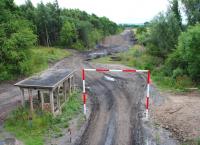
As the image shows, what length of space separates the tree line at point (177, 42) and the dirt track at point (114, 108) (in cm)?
361

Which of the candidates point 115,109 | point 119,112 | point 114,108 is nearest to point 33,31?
point 114,108

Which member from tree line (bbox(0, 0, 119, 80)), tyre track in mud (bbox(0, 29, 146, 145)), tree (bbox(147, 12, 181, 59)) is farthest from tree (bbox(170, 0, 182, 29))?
tree line (bbox(0, 0, 119, 80))

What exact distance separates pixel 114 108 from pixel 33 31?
28400 millimetres

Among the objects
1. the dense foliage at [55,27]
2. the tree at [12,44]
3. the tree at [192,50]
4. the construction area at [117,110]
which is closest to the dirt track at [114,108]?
the construction area at [117,110]

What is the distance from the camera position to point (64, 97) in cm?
1678

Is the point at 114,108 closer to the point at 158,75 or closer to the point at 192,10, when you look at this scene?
the point at 158,75

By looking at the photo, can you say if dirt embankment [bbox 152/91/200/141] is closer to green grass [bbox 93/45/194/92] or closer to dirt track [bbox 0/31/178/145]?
dirt track [bbox 0/31/178/145]

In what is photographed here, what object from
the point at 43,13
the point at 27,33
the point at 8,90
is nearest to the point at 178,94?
A: the point at 8,90

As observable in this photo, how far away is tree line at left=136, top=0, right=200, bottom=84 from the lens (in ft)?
65.5

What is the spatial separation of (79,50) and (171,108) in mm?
34904

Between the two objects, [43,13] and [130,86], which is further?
[43,13]

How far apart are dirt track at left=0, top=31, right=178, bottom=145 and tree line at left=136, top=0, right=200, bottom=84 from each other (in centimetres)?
361

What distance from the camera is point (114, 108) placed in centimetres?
1584

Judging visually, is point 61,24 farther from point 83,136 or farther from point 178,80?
point 83,136
